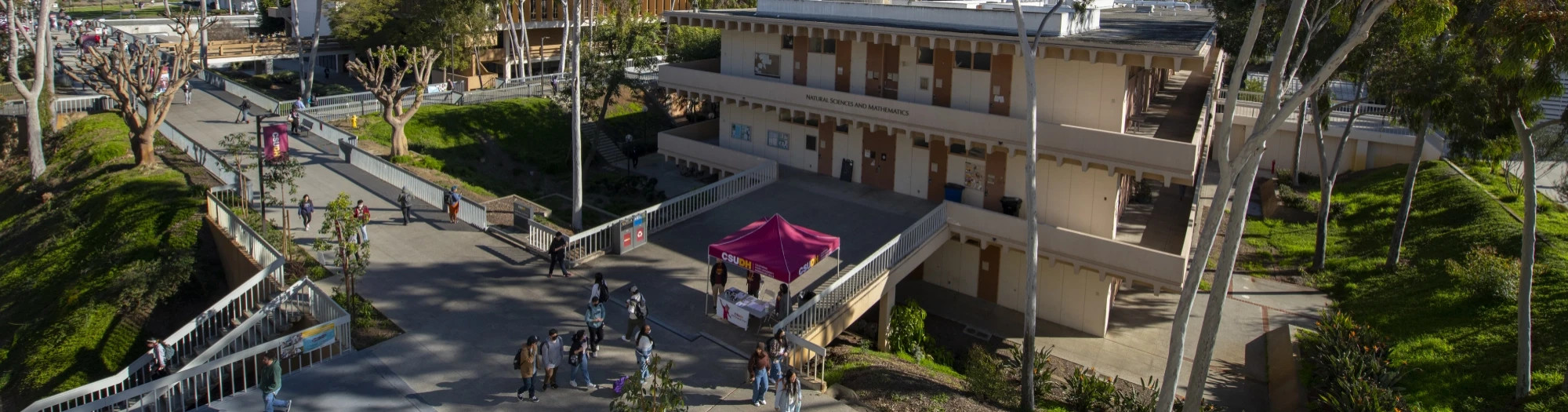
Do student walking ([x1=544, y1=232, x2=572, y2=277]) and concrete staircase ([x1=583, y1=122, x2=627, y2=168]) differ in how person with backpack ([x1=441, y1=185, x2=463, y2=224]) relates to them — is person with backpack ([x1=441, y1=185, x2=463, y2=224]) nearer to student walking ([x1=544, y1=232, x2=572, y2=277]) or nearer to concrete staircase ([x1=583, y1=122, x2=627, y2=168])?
student walking ([x1=544, y1=232, x2=572, y2=277])

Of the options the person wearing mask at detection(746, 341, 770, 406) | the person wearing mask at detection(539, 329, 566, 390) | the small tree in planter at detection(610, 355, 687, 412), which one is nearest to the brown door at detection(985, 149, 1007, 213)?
the person wearing mask at detection(746, 341, 770, 406)

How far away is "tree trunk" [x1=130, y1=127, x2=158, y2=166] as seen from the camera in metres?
31.1

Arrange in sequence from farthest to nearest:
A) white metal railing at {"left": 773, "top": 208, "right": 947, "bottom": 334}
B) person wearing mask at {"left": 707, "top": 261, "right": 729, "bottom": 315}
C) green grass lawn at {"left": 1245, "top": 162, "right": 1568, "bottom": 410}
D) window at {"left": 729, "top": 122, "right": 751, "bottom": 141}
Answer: window at {"left": 729, "top": 122, "right": 751, "bottom": 141} → green grass lawn at {"left": 1245, "top": 162, "right": 1568, "bottom": 410} → person wearing mask at {"left": 707, "top": 261, "right": 729, "bottom": 315} → white metal railing at {"left": 773, "top": 208, "right": 947, "bottom": 334}

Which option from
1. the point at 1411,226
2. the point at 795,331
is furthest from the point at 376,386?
the point at 1411,226

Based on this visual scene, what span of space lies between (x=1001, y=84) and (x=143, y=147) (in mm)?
26625

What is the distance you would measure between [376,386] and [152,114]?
19.2 meters

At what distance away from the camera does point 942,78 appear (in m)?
28.8

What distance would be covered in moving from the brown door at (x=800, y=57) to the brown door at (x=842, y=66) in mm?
1116

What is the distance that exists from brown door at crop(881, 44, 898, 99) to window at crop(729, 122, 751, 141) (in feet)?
19.2

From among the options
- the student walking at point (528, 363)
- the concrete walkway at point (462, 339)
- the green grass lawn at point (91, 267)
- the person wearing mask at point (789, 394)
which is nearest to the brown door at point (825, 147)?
the concrete walkway at point (462, 339)

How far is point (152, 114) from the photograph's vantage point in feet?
102

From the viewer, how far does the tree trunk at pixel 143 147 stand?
102 ft

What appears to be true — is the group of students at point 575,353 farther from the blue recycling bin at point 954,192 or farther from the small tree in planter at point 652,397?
the blue recycling bin at point 954,192

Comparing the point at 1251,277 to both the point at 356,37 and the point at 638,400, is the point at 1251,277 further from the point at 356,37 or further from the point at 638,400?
the point at 356,37
